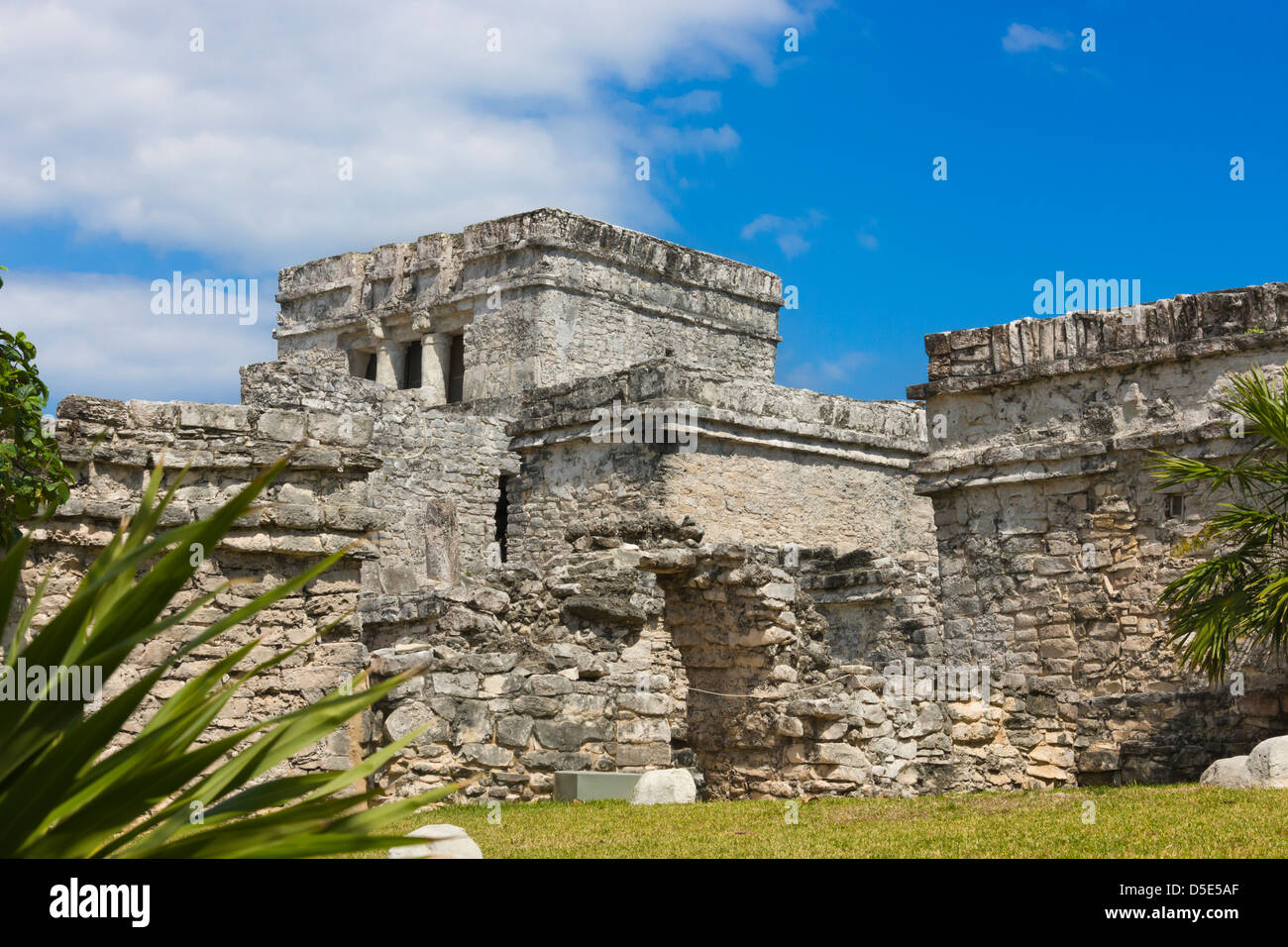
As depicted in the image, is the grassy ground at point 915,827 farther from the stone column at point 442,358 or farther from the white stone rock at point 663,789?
the stone column at point 442,358

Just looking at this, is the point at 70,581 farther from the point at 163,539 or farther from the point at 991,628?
the point at 991,628

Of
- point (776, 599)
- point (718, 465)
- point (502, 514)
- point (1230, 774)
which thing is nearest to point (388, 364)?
point (502, 514)

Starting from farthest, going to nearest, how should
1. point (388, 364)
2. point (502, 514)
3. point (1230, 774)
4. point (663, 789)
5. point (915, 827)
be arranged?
point (388, 364) → point (502, 514) → point (663, 789) → point (1230, 774) → point (915, 827)

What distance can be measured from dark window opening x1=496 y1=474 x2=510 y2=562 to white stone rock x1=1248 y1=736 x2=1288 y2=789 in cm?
1058

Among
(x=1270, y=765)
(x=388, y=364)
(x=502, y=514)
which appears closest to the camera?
(x=1270, y=765)

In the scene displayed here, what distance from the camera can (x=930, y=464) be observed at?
39.2 feet

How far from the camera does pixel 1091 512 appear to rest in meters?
11.0

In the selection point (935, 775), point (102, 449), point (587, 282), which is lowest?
point (935, 775)

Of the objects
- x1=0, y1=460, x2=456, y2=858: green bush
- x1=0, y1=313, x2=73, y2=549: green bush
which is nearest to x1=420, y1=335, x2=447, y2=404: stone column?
x1=0, y1=313, x2=73, y2=549: green bush

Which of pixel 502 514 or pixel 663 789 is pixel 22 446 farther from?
pixel 502 514

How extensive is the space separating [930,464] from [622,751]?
13.4ft

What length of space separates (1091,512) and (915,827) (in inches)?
188

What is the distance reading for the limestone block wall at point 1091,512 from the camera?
10.0 metres
